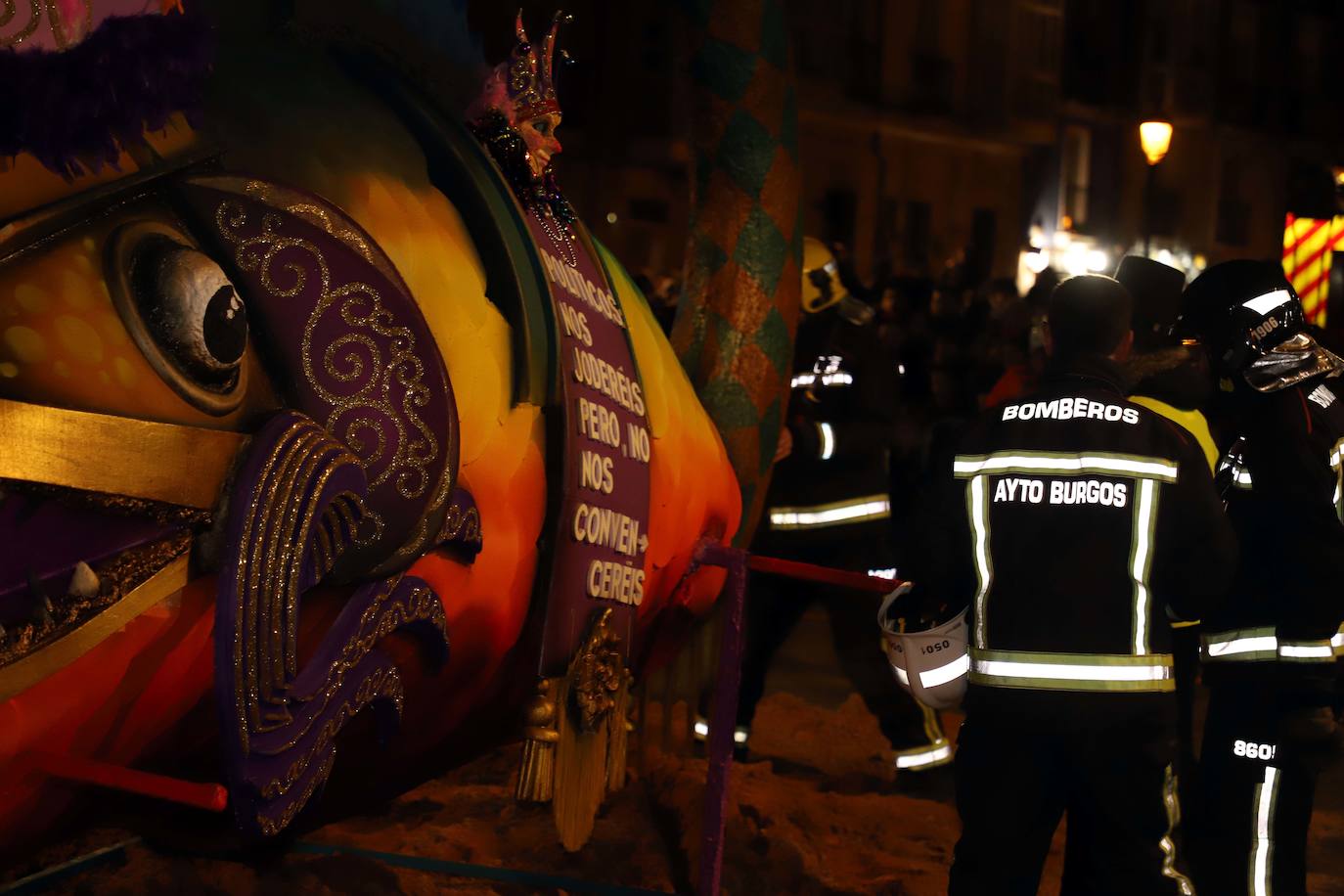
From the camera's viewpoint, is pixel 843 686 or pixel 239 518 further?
pixel 843 686

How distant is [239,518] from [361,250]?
0.51 metres

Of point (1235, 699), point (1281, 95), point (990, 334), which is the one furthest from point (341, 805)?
point (1281, 95)

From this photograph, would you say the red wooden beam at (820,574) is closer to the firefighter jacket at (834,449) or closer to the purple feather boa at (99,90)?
the purple feather boa at (99,90)

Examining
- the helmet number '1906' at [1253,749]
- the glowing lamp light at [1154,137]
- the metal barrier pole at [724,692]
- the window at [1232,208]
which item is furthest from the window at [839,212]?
the metal barrier pole at [724,692]

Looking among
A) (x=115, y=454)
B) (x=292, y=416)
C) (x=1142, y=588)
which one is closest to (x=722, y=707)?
(x=1142, y=588)

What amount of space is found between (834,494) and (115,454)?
4.71 m

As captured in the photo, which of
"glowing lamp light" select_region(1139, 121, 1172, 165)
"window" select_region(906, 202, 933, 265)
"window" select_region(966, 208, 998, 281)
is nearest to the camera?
"glowing lamp light" select_region(1139, 121, 1172, 165)

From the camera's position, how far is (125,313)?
7.17 ft

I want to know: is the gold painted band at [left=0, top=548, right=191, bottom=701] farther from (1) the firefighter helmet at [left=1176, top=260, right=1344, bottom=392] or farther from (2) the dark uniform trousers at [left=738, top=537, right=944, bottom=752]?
(2) the dark uniform trousers at [left=738, top=537, right=944, bottom=752]

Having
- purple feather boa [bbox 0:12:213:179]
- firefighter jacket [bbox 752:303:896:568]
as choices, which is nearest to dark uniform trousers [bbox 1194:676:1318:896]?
firefighter jacket [bbox 752:303:896:568]

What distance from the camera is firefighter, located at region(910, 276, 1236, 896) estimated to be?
3.60 meters

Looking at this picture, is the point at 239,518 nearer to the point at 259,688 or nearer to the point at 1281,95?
the point at 259,688

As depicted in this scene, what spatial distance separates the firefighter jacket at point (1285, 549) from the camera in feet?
13.6

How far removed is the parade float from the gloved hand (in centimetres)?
164
